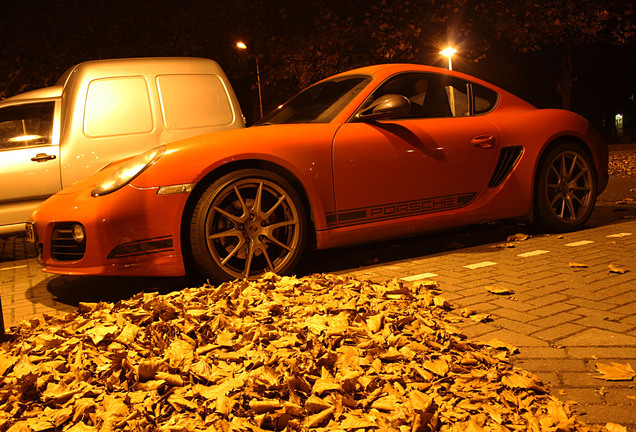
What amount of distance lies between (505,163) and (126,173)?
3.09 metres

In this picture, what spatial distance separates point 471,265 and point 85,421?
10.2ft

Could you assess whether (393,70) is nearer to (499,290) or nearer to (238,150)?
(238,150)

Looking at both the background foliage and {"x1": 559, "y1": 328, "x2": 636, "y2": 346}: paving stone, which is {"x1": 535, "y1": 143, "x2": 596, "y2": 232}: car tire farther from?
the background foliage

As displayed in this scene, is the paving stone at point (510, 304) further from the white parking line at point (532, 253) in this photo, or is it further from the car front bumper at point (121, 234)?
the car front bumper at point (121, 234)

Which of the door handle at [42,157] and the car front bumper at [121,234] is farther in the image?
the door handle at [42,157]

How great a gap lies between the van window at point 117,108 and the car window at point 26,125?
586 mm

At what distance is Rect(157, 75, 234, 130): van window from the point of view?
6.33 meters

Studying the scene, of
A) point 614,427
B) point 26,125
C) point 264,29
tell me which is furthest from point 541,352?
point 264,29

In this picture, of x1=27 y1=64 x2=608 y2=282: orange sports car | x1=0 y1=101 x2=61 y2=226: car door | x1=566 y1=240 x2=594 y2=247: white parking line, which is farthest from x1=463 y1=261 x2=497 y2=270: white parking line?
x1=0 y1=101 x2=61 y2=226: car door

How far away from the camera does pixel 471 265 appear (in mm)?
4551

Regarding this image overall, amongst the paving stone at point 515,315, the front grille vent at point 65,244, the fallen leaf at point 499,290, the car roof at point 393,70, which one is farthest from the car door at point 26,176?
the paving stone at point 515,315

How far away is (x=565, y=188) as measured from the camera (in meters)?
5.49

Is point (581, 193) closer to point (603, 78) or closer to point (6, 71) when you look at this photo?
point (6, 71)

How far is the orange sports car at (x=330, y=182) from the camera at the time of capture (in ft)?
12.8
